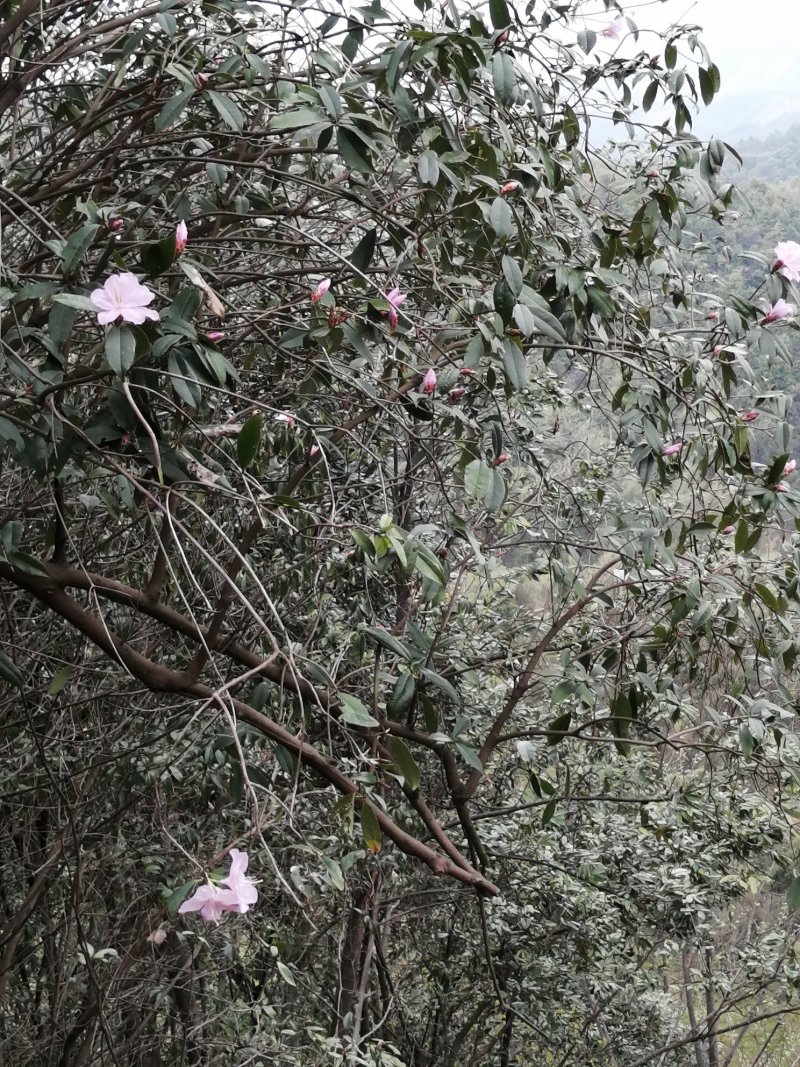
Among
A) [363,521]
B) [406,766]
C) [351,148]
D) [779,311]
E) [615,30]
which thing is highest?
[615,30]

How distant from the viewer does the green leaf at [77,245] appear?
3.72ft

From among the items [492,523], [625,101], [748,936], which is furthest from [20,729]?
[748,936]

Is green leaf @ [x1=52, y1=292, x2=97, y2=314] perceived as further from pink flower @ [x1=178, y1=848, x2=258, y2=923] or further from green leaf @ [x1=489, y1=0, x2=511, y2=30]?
green leaf @ [x1=489, y1=0, x2=511, y2=30]

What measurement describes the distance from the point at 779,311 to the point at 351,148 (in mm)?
722

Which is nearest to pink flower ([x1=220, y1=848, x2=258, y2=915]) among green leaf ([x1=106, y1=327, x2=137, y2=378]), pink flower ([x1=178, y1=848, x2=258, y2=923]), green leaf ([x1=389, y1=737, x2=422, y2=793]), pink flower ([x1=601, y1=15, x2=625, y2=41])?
pink flower ([x1=178, y1=848, x2=258, y2=923])

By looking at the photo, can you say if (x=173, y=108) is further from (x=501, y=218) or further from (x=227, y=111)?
(x=501, y=218)

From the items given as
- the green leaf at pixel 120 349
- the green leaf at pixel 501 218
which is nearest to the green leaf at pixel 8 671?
the green leaf at pixel 120 349

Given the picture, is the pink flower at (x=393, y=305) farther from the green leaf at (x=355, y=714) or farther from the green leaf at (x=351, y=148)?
the green leaf at (x=355, y=714)

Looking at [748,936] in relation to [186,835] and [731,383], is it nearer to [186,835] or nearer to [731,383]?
[186,835]

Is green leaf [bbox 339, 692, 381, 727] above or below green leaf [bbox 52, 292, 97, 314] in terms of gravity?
below

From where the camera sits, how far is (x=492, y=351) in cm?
133

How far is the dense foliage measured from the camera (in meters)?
1.32

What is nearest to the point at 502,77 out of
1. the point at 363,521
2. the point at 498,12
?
the point at 498,12

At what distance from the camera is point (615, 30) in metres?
2.08
